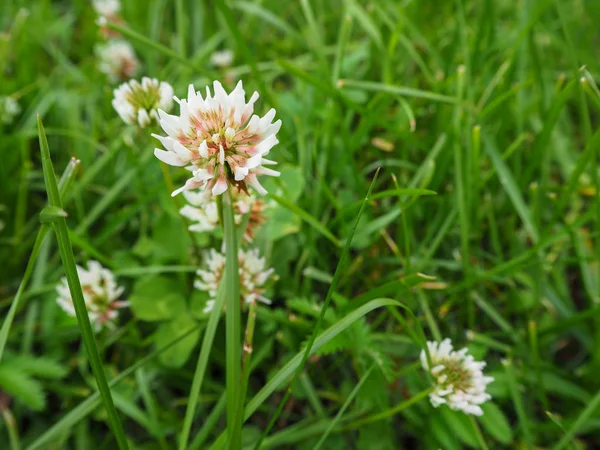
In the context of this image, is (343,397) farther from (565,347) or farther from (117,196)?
(117,196)

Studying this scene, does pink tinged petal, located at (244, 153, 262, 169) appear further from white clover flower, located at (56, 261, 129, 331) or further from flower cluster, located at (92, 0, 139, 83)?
flower cluster, located at (92, 0, 139, 83)

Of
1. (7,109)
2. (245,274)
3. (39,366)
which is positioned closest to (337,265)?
(245,274)

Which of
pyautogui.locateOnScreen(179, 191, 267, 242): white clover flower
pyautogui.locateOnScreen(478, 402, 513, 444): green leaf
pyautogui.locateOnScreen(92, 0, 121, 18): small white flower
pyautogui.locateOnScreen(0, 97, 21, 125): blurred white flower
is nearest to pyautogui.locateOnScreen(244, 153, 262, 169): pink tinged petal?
pyautogui.locateOnScreen(179, 191, 267, 242): white clover flower

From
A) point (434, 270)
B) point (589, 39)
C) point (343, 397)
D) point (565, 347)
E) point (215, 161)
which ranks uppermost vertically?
point (589, 39)

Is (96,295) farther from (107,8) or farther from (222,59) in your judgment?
(107,8)

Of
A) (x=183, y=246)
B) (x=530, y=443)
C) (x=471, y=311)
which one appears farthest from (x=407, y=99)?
(x=530, y=443)
